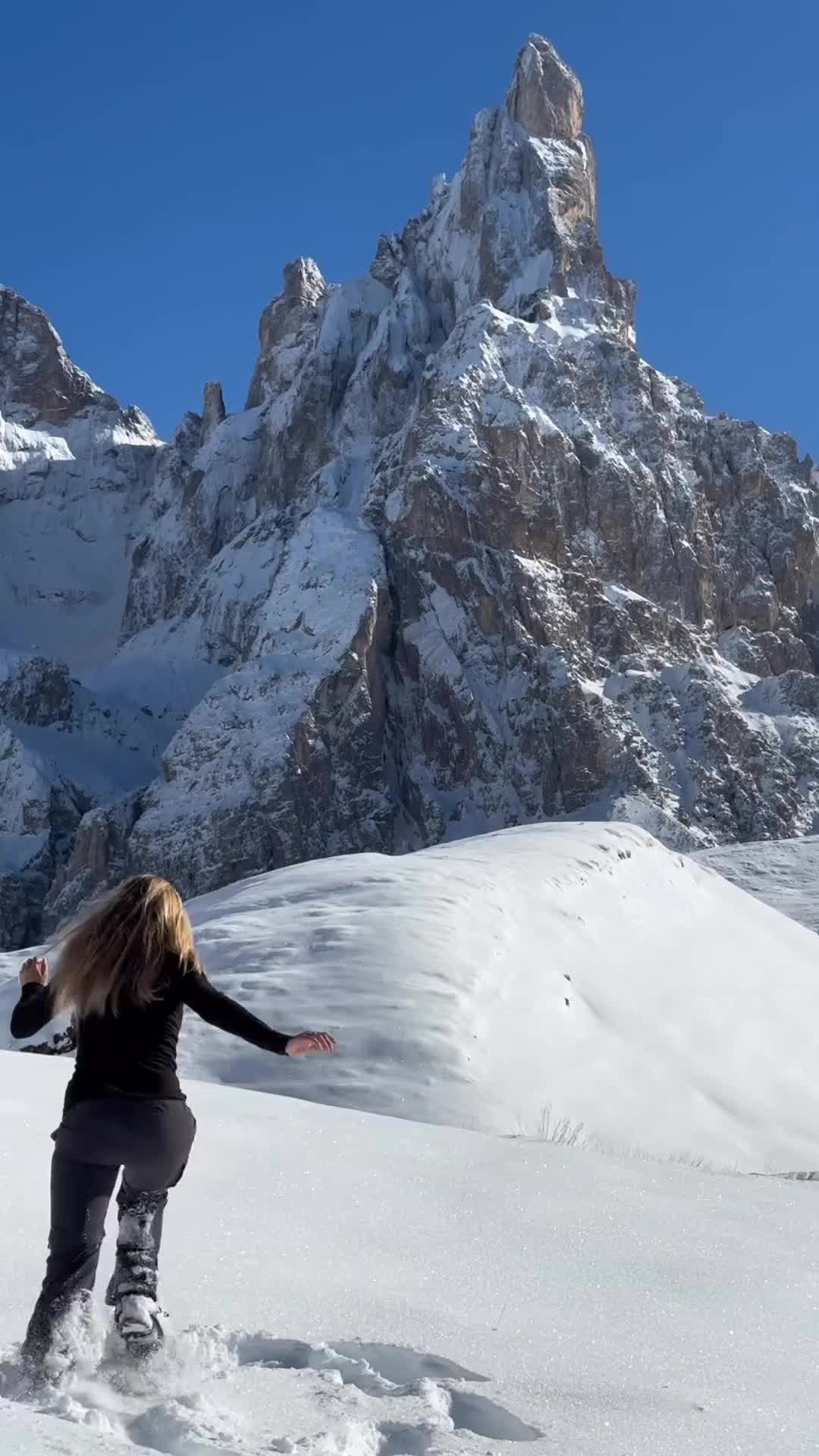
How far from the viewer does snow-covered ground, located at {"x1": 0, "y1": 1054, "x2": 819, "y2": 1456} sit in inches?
130

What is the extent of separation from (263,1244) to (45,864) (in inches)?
3937

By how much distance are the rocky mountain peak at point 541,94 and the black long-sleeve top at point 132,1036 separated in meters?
132

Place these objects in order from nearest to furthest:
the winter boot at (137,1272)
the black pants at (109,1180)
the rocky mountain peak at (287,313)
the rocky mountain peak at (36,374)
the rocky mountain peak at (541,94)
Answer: the winter boot at (137,1272) < the black pants at (109,1180) < the rocky mountain peak at (541,94) < the rocky mountain peak at (287,313) < the rocky mountain peak at (36,374)

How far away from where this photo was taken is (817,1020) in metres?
14.7

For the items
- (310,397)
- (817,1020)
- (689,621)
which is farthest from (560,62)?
(817,1020)

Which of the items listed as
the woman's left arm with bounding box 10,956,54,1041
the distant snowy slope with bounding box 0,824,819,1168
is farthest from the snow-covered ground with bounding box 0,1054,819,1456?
the distant snowy slope with bounding box 0,824,819,1168

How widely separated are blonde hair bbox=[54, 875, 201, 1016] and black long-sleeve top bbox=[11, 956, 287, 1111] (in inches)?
1.2

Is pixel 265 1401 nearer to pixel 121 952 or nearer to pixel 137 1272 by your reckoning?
pixel 137 1272

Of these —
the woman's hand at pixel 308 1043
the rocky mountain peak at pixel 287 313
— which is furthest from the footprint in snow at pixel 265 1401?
the rocky mountain peak at pixel 287 313

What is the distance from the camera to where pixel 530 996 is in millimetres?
12430

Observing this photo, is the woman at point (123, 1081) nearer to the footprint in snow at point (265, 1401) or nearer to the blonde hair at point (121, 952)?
the blonde hair at point (121, 952)

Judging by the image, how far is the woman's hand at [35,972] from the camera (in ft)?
12.9

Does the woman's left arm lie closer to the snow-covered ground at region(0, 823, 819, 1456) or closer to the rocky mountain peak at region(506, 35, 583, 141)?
the snow-covered ground at region(0, 823, 819, 1456)

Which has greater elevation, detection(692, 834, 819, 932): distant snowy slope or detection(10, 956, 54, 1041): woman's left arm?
detection(692, 834, 819, 932): distant snowy slope
